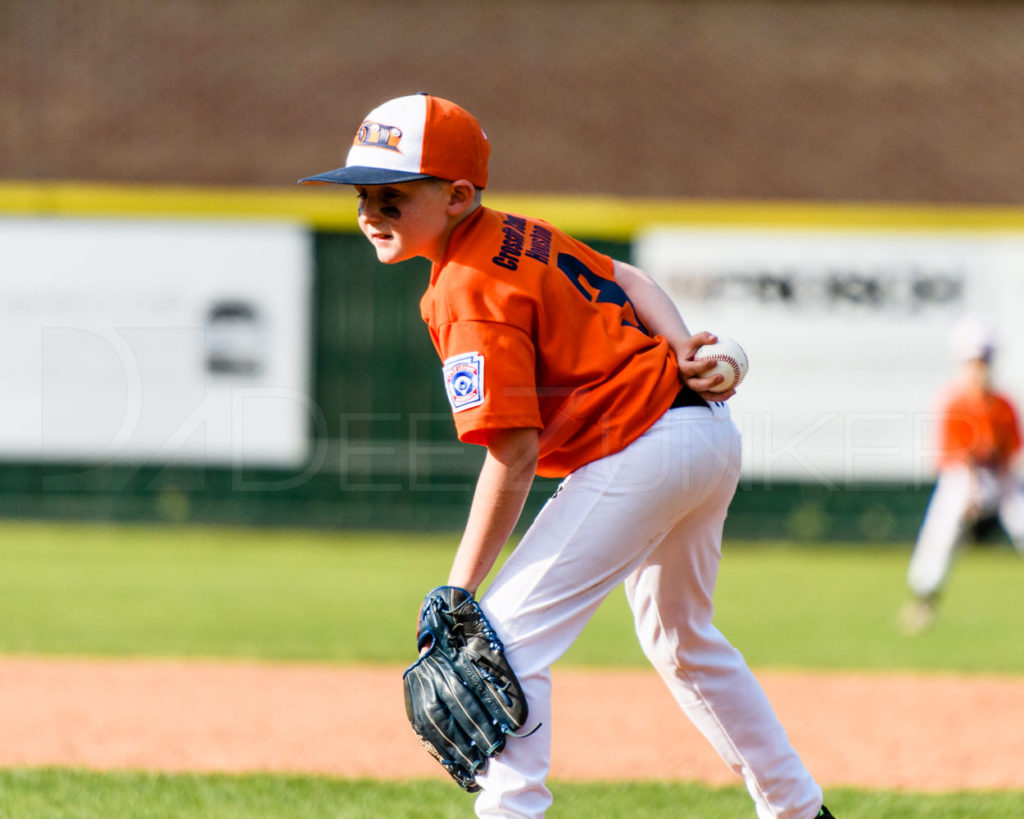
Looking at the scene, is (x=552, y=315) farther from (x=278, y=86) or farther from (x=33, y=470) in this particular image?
(x=278, y=86)

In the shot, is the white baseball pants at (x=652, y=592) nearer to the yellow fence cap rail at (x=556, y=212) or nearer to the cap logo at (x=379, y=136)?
the cap logo at (x=379, y=136)

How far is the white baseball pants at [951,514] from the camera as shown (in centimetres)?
730

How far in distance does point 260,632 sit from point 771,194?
33.8ft

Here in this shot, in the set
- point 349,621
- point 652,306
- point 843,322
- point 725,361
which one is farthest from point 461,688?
point 843,322

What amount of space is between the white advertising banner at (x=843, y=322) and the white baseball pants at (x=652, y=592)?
8.40m

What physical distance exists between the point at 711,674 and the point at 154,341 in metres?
9.20

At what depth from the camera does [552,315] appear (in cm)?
269

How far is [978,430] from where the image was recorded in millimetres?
7758

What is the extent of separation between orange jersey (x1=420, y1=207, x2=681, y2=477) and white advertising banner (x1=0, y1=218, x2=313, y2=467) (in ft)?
28.8

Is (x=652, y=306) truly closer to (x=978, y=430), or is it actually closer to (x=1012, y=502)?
(x=978, y=430)

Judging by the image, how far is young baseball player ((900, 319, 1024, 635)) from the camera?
7.36 m

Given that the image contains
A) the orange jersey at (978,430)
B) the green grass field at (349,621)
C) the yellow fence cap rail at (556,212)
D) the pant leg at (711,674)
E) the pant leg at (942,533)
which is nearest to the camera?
the pant leg at (711,674)

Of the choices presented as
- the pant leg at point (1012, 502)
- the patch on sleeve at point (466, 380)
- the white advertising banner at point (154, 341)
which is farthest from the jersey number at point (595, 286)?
the white advertising banner at point (154, 341)

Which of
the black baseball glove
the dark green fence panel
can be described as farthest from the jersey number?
the dark green fence panel
